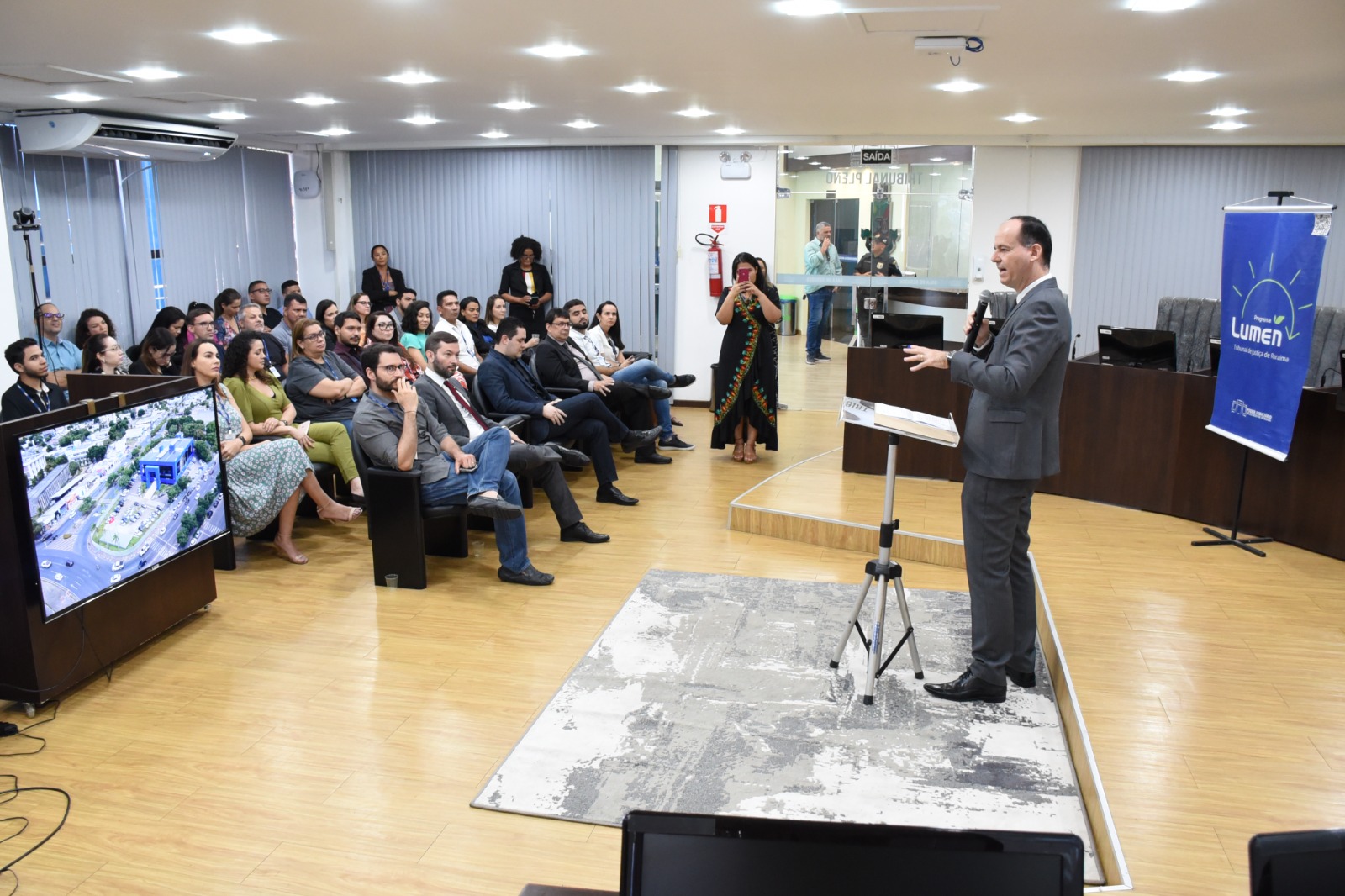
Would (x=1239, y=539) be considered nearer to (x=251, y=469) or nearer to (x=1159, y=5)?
(x=1159, y=5)

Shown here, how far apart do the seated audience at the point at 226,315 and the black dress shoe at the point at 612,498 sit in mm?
3560

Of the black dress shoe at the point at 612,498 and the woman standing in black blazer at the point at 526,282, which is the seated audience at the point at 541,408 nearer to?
the black dress shoe at the point at 612,498

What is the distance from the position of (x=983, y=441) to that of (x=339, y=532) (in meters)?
4.03

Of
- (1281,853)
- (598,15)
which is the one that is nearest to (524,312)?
(598,15)

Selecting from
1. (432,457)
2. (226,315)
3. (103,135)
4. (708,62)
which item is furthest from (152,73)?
(708,62)

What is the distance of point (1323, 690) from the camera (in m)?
3.99

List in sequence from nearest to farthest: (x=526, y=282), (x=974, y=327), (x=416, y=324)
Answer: (x=974, y=327) → (x=416, y=324) → (x=526, y=282)

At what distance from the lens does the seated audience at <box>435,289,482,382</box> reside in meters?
7.92

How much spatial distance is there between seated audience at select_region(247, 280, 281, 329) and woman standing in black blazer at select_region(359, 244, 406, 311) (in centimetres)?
134

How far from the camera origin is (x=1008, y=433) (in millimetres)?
3582

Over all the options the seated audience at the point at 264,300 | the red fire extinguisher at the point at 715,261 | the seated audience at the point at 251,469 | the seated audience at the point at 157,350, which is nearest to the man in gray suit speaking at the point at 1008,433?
the seated audience at the point at 251,469

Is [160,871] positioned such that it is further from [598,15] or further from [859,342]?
[859,342]

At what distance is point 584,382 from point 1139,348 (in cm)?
363

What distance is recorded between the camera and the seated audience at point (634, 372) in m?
8.08
